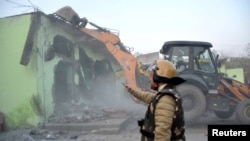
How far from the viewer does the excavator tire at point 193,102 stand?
337 inches

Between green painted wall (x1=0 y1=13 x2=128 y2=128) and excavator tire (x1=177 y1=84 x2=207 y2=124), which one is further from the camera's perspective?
green painted wall (x1=0 y1=13 x2=128 y2=128)

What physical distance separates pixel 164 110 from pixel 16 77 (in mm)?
8423

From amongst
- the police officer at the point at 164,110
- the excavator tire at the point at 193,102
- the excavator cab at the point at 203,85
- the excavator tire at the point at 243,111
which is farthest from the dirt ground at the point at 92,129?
the police officer at the point at 164,110

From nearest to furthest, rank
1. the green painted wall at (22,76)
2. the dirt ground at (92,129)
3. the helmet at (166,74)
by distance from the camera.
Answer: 1. the helmet at (166,74)
2. the dirt ground at (92,129)
3. the green painted wall at (22,76)

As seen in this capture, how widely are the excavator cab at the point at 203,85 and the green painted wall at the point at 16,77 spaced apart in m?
4.65

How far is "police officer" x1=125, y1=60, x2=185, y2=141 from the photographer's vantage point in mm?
2617

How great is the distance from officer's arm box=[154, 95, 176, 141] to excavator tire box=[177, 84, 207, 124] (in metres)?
6.12

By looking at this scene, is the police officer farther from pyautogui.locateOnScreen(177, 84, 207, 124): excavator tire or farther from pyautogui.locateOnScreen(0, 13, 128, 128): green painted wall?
pyautogui.locateOnScreen(0, 13, 128, 128): green painted wall

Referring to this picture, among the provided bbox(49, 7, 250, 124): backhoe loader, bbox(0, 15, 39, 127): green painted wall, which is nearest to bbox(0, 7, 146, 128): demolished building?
bbox(0, 15, 39, 127): green painted wall

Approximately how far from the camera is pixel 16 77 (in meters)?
10.0

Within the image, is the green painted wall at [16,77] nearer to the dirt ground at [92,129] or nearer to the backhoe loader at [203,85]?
the dirt ground at [92,129]

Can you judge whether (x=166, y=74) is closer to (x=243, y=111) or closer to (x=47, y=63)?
(x=243, y=111)

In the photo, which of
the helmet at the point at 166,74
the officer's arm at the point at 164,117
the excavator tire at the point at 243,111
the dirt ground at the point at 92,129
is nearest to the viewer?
the officer's arm at the point at 164,117

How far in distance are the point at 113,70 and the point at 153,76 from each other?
1142 centimetres
